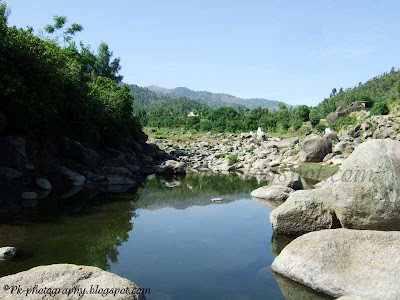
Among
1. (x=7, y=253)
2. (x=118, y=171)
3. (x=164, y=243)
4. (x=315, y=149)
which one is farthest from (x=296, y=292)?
(x=315, y=149)

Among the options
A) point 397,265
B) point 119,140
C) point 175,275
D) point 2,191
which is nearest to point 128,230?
point 175,275

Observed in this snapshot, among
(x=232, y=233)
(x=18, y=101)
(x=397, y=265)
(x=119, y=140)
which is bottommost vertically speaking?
(x=232, y=233)

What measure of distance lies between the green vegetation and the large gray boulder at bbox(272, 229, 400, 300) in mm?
18314

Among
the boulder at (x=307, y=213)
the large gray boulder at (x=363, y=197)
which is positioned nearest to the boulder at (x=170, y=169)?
the boulder at (x=307, y=213)

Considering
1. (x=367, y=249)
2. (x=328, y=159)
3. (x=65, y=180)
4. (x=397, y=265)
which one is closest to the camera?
(x=397, y=265)

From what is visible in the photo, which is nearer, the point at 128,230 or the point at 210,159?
the point at 128,230

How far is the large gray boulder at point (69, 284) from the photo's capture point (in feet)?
21.6

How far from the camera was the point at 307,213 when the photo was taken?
12.0 metres

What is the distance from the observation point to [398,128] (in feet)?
156

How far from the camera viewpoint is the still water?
9359 mm

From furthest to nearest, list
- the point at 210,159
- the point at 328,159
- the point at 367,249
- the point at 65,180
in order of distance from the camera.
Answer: the point at 210,159
the point at 328,159
the point at 65,180
the point at 367,249

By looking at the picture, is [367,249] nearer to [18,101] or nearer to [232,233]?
[232,233]

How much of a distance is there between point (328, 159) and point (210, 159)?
1698 cm

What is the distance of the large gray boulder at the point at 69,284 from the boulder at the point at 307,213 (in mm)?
6842
